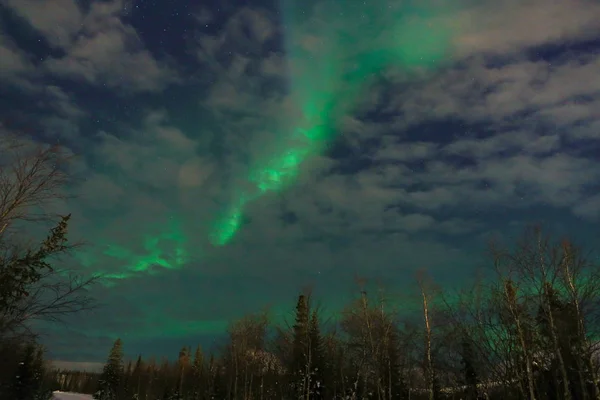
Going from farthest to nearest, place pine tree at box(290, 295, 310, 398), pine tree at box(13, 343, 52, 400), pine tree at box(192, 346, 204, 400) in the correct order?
pine tree at box(192, 346, 204, 400)
pine tree at box(13, 343, 52, 400)
pine tree at box(290, 295, 310, 398)

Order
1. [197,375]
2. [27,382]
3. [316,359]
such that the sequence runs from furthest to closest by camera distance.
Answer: [197,375]
[27,382]
[316,359]

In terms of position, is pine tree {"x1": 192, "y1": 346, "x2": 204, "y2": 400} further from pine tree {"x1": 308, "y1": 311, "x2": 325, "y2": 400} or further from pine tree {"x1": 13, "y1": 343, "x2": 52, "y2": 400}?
pine tree {"x1": 308, "y1": 311, "x2": 325, "y2": 400}

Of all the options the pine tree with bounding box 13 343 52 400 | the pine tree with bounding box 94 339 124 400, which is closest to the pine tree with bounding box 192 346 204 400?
the pine tree with bounding box 94 339 124 400

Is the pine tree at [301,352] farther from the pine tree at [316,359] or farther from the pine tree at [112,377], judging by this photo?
the pine tree at [112,377]

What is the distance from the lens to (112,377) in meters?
93.9

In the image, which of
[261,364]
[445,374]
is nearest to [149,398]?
[261,364]

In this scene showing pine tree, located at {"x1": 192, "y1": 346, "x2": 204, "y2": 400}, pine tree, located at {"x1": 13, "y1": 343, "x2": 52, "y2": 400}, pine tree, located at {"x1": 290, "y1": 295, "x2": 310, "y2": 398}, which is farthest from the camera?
pine tree, located at {"x1": 192, "y1": 346, "x2": 204, "y2": 400}

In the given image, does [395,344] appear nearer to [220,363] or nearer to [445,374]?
[445,374]

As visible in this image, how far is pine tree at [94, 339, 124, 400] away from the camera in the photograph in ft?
301

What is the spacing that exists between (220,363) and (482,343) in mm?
61920

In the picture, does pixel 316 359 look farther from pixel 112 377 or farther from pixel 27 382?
pixel 112 377

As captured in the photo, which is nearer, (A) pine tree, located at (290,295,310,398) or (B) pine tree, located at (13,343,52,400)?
(A) pine tree, located at (290,295,310,398)

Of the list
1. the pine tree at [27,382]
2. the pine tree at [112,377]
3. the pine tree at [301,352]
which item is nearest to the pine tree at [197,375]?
the pine tree at [112,377]

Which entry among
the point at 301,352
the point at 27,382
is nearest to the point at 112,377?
the point at 27,382
